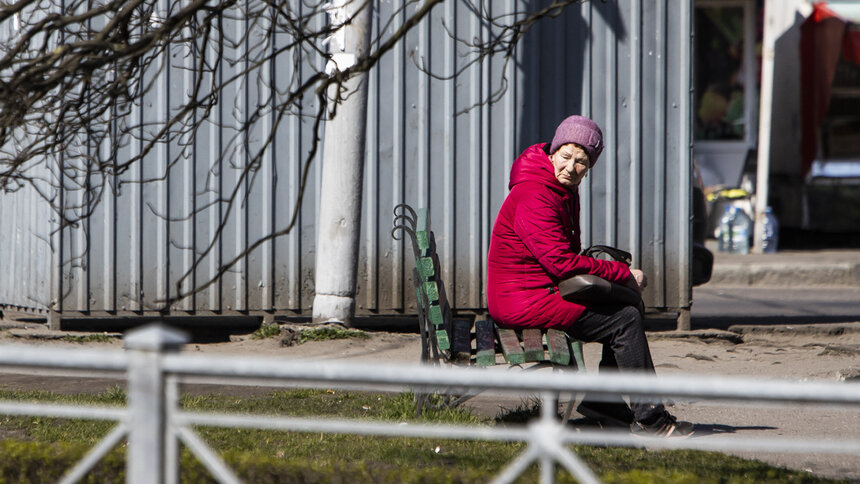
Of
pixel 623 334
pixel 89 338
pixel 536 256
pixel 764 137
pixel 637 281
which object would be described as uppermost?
pixel 764 137

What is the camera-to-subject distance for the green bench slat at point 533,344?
4504 mm

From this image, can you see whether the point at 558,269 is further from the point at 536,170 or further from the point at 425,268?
the point at 425,268

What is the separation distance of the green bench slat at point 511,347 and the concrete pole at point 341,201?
2934 millimetres

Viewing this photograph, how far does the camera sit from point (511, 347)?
15.1 ft

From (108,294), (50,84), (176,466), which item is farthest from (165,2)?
(176,466)

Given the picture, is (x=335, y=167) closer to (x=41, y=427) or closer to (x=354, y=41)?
(x=354, y=41)

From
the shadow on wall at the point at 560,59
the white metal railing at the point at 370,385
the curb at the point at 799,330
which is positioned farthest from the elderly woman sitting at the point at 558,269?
the curb at the point at 799,330

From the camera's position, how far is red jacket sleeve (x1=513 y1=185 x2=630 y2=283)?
4629 millimetres

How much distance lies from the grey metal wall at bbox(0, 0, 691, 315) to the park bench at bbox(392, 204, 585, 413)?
286 cm

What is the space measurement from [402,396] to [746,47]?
12.1m

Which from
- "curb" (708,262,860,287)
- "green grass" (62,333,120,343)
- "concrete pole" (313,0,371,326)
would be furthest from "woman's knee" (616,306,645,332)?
"curb" (708,262,860,287)

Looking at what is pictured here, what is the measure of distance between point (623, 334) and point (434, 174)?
3.61 meters

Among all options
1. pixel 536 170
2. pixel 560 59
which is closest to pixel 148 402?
pixel 536 170

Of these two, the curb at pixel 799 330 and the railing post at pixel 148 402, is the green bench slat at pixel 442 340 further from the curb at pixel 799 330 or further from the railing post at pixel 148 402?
the curb at pixel 799 330
